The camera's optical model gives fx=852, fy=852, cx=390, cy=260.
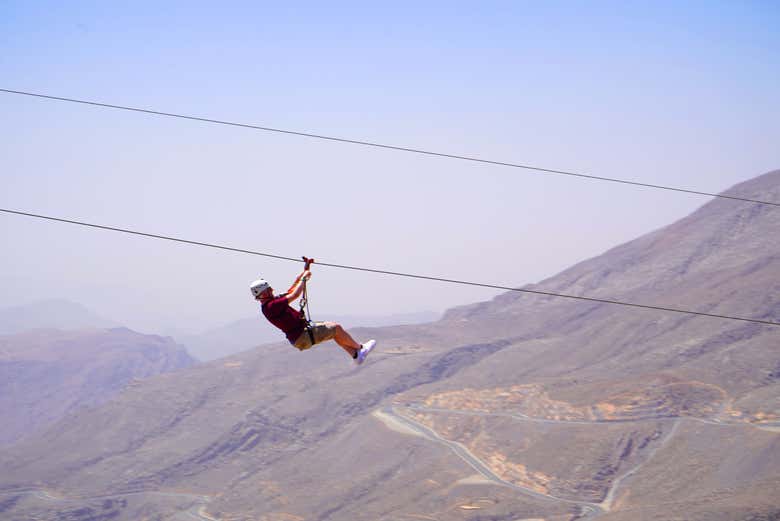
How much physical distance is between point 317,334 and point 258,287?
5.23 ft

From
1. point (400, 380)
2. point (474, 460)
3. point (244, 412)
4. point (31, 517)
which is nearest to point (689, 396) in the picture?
point (474, 460)

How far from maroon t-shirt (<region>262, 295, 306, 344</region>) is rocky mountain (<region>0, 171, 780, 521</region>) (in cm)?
4764

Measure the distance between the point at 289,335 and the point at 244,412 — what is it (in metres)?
126

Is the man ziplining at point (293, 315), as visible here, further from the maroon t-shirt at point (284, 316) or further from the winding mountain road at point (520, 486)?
the winding mountain road at point (520, 486)

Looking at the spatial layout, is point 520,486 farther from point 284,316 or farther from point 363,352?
point 284,316

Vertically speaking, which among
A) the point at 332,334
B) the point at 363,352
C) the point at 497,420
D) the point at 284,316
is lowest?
the point at 497,420

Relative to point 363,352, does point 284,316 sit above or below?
above

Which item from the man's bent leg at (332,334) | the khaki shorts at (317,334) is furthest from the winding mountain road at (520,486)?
the khaki shorts at (317,334)

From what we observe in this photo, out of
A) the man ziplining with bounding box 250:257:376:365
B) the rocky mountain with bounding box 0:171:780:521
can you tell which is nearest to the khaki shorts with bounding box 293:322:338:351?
the man ziplining with bounding box 250:257:376:365

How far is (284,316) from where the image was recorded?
15719 millimetres

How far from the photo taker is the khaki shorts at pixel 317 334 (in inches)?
632

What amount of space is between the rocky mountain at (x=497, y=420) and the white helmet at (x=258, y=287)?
160 ft

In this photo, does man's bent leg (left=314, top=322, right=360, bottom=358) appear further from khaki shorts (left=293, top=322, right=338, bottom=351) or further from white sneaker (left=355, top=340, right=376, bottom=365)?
white sneaker (left=355, top=340, right=376, bottom=365)

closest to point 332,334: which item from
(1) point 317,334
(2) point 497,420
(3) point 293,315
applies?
(1) point 317,334
